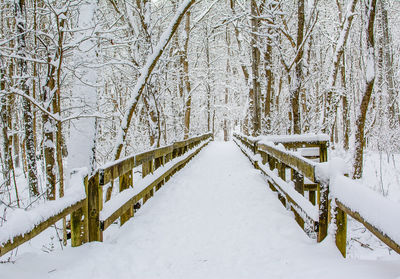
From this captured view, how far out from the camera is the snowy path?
9.56 ft

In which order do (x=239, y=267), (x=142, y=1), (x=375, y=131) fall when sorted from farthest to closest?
(x=375, y=131)
(x=142, y=1)
(x=239, y=267)

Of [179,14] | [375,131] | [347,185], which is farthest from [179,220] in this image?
[375,131]

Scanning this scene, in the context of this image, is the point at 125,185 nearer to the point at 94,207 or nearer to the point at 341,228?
the point at 94,207

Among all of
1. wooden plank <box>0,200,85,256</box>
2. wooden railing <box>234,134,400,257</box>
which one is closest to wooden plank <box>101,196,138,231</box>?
wooden plank <box>0,200,85,256</box>

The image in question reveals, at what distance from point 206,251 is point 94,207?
1507 mm

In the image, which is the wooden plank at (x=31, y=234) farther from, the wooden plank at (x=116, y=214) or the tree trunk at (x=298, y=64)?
the tree trunk at (x=298, y=64)

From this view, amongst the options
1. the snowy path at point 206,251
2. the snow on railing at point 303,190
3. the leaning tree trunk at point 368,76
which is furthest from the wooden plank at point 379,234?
the leaning tree trunk at point 368,76

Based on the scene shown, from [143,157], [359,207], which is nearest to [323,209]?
[359,207]

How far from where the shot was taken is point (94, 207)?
374 centimetres

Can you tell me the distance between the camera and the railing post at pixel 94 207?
3.71 meters

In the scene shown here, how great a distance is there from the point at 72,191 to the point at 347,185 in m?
2.89

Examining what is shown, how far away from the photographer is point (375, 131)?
1786cm

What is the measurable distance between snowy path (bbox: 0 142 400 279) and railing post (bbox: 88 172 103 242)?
0.45ft

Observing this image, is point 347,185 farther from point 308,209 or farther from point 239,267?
point 239,267
